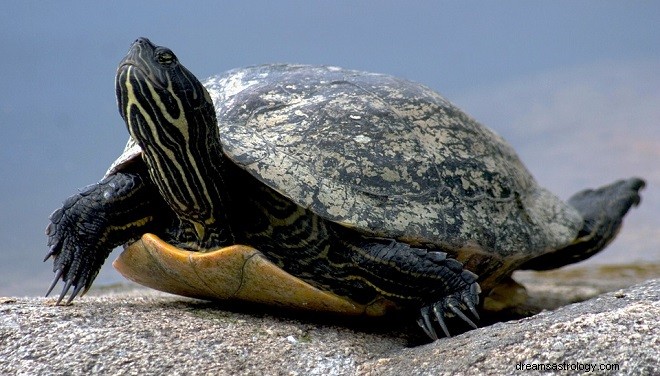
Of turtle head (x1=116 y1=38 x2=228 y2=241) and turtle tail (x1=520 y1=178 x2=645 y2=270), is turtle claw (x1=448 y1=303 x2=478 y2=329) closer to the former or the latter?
turtle head (x1=116 y1=38 x2=228 y2=241)

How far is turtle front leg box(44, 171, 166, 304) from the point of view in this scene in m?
2.56

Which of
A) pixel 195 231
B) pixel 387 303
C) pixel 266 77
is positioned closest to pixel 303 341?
pixel 387 303

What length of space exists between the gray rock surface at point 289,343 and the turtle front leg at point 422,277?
0.18 meters

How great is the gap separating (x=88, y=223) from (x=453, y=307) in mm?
1381

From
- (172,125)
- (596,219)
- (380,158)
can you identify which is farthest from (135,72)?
(596,219)

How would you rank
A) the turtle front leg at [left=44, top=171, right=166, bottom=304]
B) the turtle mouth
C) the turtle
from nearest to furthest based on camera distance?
1. the turtle mouth
2. the turtle
3. the turtle front leg at [left=44, top=171, right=166, bottom=304]

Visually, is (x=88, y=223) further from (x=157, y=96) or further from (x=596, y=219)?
(x=596, y=219)

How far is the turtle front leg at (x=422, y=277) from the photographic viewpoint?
2391 millimetres

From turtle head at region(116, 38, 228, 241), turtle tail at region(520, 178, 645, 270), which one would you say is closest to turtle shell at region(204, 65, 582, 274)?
turtle head at region(116, 38, 228, 241)

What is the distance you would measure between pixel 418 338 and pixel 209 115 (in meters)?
1.14

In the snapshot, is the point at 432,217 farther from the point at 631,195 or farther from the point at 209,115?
the point at 631,195

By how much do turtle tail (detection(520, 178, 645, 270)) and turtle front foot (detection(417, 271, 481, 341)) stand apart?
3.42ft

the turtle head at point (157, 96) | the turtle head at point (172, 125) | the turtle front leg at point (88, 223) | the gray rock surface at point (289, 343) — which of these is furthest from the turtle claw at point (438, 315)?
Answer: the turtle front leg at point (88, 223)

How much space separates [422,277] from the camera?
2.41m
